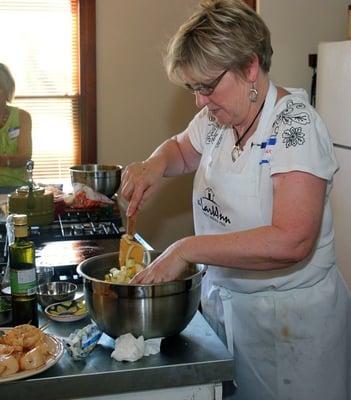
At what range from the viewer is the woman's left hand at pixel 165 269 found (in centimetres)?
125

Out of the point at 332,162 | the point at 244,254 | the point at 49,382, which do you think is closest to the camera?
the point at 49,382

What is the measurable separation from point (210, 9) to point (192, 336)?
0.75 m

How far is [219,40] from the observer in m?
1.38

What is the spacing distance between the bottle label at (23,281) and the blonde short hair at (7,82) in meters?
2.08

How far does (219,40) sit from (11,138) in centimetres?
200

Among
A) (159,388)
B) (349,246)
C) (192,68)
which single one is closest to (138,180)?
(192,68)

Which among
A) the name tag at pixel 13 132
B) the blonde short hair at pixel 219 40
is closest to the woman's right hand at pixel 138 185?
the blonde short hair at pixel 219 40

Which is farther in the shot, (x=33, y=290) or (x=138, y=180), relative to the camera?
(x=138, y=180)

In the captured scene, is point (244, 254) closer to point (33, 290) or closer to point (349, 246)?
point (33, 290)

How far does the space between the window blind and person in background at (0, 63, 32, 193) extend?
0.21 m

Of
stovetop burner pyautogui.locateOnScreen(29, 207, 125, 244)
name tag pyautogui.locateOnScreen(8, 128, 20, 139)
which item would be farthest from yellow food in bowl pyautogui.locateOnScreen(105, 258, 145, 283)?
name tag pyautogui.locateOnScreen(8, 128, 20, 139)

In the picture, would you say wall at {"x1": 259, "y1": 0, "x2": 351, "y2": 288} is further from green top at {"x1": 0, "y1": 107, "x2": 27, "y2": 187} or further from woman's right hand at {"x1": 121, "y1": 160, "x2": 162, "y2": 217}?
woman's right hand at {"x1": 121, "y1": 160, "x2": 162, "y2": 217}

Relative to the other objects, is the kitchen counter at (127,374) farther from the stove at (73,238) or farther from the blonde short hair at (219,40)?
the blonde short hair at (219,40)

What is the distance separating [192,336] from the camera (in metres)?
1.32
